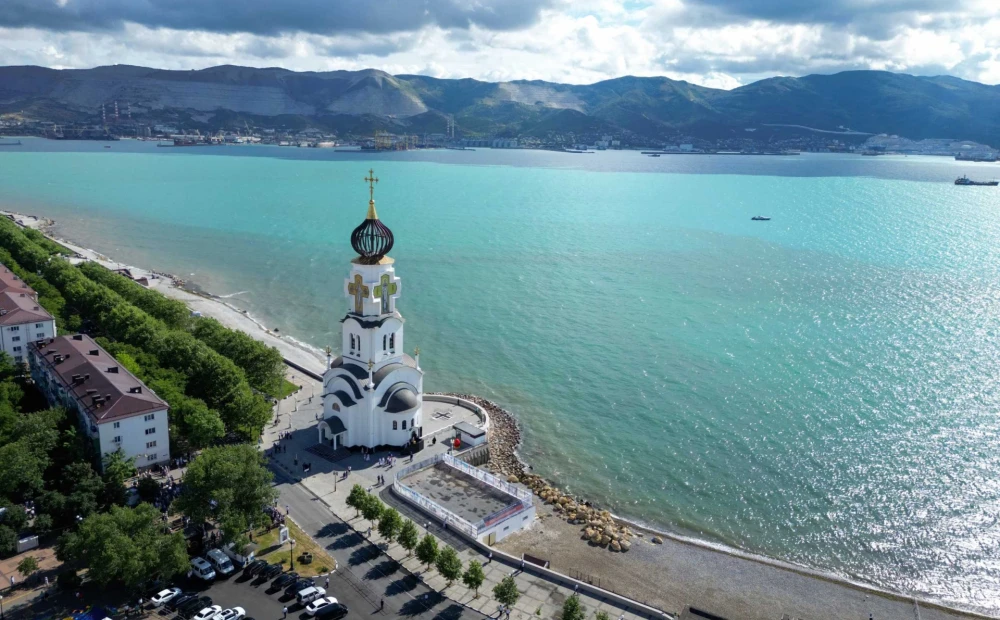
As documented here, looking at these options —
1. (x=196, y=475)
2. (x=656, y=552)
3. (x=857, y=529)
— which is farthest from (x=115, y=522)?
(x=857, y=529)

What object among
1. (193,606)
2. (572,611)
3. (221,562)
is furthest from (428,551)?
(193,606)

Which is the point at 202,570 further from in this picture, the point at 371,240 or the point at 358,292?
the point at 371,240

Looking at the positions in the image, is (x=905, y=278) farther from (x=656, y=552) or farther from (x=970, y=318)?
(x=656, y=552)

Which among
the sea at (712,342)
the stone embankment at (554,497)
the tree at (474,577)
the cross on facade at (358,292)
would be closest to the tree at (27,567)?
the tree at (474,577)

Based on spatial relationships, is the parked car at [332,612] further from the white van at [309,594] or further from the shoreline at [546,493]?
the shoreline at [546,493]

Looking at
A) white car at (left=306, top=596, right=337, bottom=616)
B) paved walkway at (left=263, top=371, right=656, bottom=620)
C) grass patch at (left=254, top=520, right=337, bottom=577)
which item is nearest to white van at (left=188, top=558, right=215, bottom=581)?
grass patch at (left=254, top=520, right=337, bottom=577)

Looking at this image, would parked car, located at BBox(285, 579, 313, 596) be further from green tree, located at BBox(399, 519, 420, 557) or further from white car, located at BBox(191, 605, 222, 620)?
green tree, located at BBox(399, 519, 420, 557)

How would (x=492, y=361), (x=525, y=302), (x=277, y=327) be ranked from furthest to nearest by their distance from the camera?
(x=525, y=302), (x=277, y=327), (x=492, y=361)
